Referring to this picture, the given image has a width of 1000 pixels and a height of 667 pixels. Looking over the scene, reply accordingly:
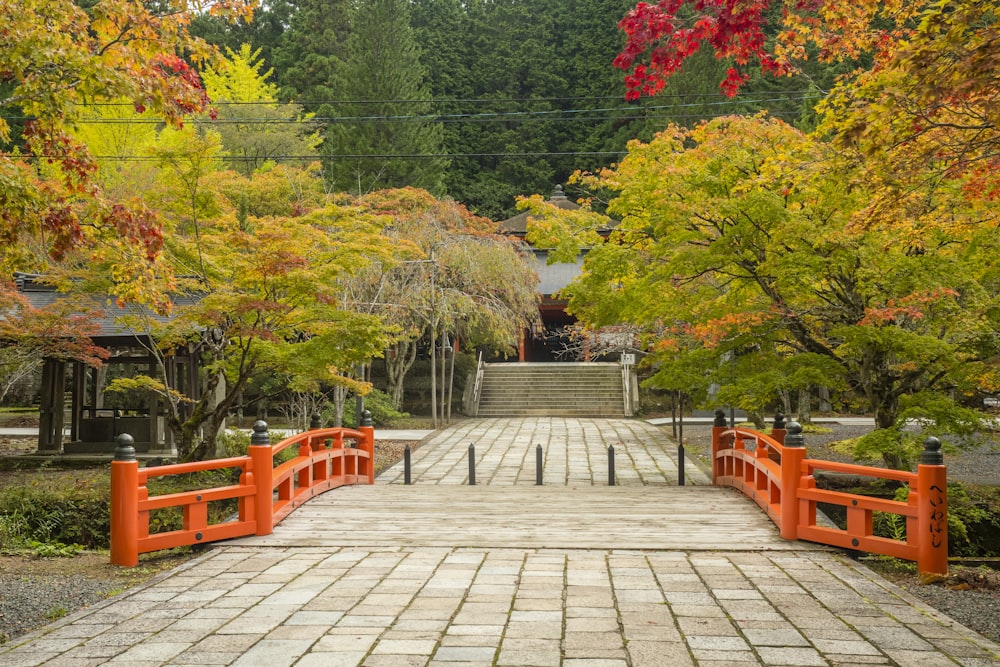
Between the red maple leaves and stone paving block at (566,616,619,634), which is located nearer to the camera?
stone paving block at (566,616,619,634)

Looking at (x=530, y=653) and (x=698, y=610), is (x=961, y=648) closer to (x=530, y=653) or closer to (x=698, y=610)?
(x=698, y=610)

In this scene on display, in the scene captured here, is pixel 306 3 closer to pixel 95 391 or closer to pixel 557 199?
pixel 557 199

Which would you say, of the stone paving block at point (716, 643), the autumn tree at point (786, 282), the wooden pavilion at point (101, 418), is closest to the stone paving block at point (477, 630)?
the stone paving block at point (716, 643)

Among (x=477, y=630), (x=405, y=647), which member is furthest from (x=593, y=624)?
(x=405, y=647)

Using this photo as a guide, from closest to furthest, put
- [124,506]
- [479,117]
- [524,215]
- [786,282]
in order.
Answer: [124,506] → [786,282] → [524,215] → [479,117]

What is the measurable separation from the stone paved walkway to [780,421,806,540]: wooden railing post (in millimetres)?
233

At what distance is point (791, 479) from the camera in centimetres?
736

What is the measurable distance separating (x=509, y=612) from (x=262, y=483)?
3.33 m

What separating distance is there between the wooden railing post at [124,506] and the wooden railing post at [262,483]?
111cm

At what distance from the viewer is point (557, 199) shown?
3647 centimetres

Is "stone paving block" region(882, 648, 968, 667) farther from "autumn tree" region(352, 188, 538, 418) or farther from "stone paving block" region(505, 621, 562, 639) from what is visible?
"autumn tree" region(352, 188, 538, 418)

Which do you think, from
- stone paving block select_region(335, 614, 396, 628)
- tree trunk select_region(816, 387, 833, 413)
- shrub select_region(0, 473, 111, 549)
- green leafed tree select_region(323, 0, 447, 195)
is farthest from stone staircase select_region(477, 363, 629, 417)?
stone paving block select_region(335, 614, 396, 628)

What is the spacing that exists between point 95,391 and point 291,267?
10915 mm

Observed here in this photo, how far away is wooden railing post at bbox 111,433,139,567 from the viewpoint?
21.3 feet
